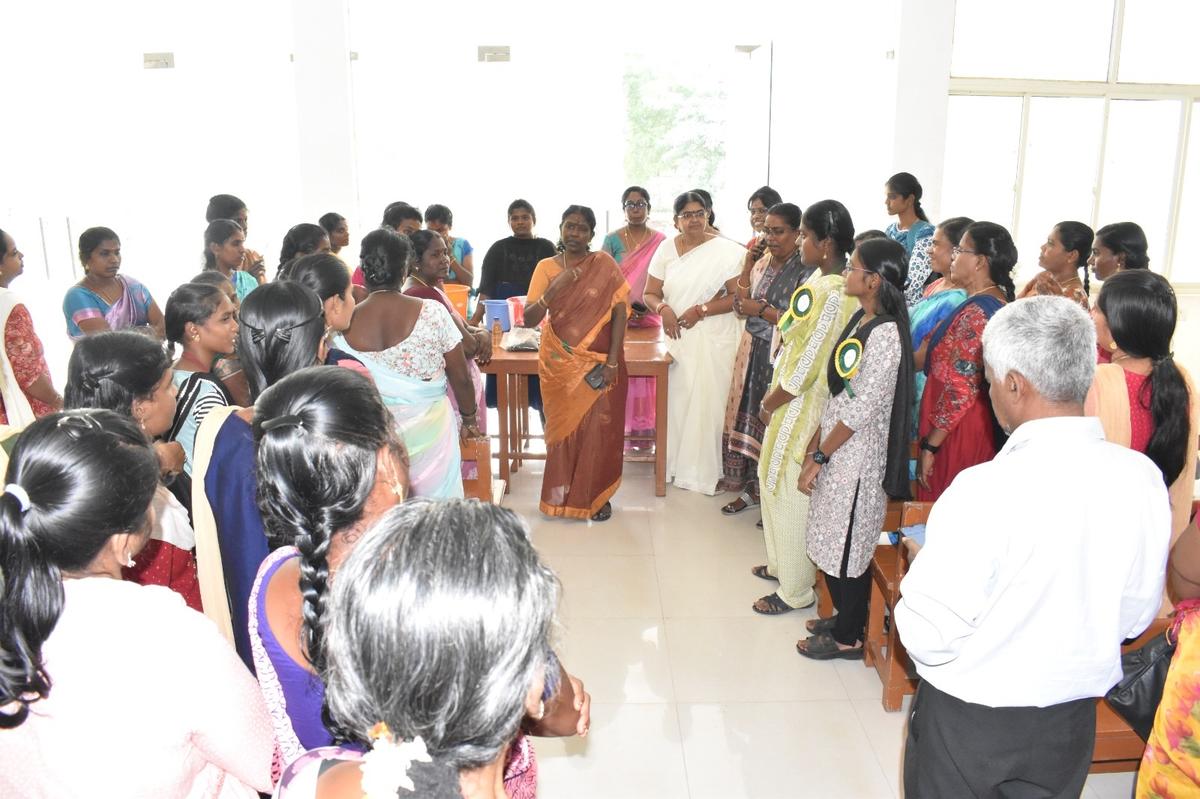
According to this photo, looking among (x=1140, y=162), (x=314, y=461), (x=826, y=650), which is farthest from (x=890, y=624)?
(x=1140, y=162)

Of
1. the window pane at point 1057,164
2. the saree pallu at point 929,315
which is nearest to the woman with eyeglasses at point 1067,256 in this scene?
the saree pallu at point 929,315

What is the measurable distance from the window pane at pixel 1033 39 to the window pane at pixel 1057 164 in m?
0.31

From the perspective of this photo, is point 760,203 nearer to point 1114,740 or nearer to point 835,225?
point 835,225

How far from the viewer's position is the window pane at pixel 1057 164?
8.13m

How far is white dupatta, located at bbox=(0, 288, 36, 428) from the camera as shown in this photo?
301 centimetres

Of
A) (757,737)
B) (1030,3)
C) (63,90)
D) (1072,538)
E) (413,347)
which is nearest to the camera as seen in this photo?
(1072,538)

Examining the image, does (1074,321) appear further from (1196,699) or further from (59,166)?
(59,166)

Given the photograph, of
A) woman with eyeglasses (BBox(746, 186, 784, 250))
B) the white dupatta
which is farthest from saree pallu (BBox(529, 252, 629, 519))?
the white dupatta

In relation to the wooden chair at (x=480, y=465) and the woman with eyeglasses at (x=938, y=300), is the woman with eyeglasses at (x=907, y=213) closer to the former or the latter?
the woman with eyeglasses at (x=938, y=300)

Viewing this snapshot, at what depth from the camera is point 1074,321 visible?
1438 millimetres

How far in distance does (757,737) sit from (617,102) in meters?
5.85

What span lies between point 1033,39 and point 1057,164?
118 cm

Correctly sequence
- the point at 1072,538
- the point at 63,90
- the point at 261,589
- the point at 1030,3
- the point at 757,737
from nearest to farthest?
the point at 261,589
the point at 1072,538
the point at 757,737
the point at 63,90
the point at 1030,3

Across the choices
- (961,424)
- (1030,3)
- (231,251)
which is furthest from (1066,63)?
(231,251)
